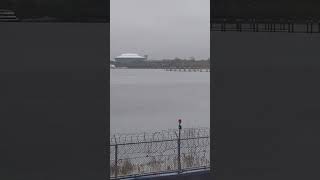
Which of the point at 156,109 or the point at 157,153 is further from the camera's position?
the point at 156,109

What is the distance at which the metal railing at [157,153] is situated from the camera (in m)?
5.34

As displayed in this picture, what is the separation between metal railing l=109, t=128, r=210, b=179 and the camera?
17.5 ft

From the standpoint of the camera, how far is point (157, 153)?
18.8 feet
